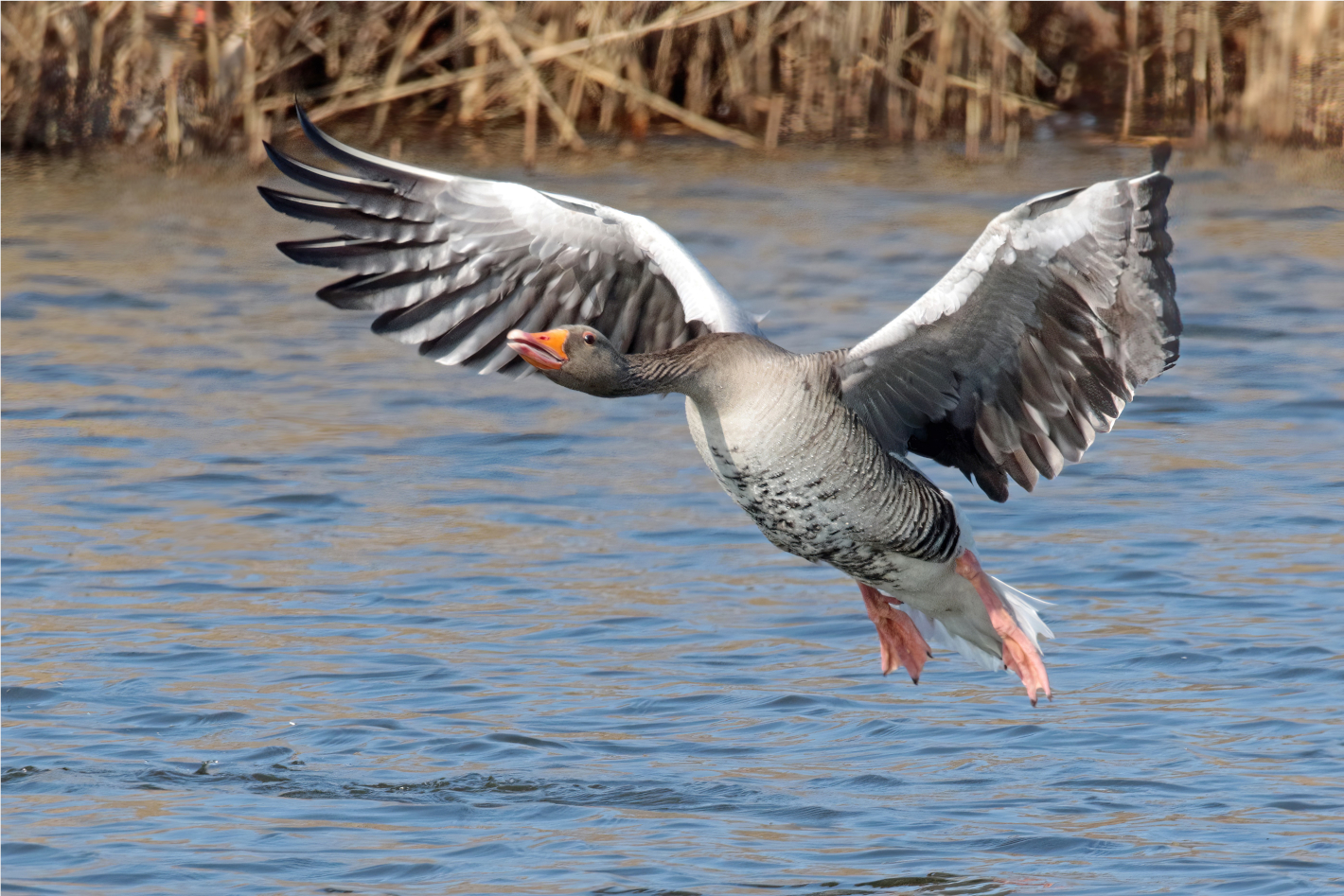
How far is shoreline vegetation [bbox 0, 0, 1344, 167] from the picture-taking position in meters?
17.9

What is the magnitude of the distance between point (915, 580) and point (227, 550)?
3953mm

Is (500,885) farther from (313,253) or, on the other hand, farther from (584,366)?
(313,253)

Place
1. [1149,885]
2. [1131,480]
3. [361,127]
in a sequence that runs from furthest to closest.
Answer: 1. [361,127]
2. [1131,480]
3. [1149,885]

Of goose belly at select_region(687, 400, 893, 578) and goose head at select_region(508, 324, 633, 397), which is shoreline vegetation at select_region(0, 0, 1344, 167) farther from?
goose head at select_region(508, 324, 633, 397)

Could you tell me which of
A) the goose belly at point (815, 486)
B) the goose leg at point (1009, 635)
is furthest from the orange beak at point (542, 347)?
the goose leg at point (1009, 635)

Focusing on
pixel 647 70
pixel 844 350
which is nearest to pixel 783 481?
pixel 844 350

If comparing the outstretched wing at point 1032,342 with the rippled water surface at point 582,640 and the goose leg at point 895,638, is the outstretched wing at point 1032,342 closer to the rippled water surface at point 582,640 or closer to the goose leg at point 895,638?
the goose leg at point 895,638

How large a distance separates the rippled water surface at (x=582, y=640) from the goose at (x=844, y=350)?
692 millimetres

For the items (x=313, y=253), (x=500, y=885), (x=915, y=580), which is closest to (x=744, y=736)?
(x=915, y=580)

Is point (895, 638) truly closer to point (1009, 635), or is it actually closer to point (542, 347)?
point (1009, 635)

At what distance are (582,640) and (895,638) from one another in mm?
1533

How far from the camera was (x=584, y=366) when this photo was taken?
6285 millimetres

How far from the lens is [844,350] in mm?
6824

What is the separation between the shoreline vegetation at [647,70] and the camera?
705 inches
